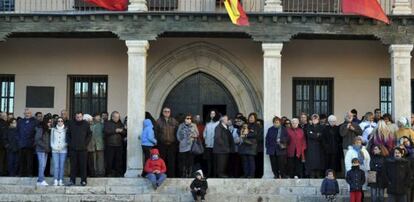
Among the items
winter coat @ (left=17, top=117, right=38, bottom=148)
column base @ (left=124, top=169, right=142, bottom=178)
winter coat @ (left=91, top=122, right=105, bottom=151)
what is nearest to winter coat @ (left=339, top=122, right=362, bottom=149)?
column base @ (left=124, top=169, right=142, bottom=178)

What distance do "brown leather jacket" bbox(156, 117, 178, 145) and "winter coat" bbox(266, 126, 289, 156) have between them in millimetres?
2262

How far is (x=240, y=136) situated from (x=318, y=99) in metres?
5.04

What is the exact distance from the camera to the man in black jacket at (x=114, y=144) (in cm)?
1869

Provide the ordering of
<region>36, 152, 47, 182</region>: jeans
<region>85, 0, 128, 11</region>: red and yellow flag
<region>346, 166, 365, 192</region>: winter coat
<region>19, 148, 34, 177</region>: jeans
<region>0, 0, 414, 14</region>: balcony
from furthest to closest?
<region>0, 0, 414, 14</region>: balcony < <region>85, 0, 128, 11</region>: red and yellow flag < <region>19, 148, 34, 177</region>: jeans < <region>36, 152, 47, 182</region>: jeans < <region>346, 166, 365, 192</region>: winter coat

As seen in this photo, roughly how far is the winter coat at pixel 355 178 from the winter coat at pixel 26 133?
748cm

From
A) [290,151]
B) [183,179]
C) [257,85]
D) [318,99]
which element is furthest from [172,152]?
[318,99]

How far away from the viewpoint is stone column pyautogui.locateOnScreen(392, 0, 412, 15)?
19.7 metres

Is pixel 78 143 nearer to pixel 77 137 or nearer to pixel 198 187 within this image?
pixel 77 137

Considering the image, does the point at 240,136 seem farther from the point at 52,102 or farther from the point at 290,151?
the point at 52,102

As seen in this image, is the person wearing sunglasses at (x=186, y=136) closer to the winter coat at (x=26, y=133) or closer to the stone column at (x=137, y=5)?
the stone column at (x=137, y=5)

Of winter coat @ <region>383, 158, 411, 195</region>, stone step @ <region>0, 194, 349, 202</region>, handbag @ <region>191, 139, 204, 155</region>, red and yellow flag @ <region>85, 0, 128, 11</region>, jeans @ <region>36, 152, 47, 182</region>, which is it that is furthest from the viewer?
red and yellow flag @ <region>85, 0, 128, 11</region>

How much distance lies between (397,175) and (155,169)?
5.43m

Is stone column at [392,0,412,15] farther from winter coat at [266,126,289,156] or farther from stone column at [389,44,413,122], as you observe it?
winter coat at [266,126,289,156]

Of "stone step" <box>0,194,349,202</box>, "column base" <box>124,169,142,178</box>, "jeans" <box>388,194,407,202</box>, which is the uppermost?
"column base" <box>124,169,142,178</box>
